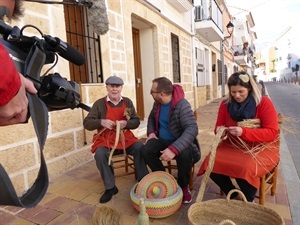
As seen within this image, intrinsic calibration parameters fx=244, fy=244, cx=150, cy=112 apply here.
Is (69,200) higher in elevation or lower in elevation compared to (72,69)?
lower

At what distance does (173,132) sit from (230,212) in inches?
36.7

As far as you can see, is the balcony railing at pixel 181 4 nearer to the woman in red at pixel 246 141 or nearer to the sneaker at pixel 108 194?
the woman in red at pixel 246 141

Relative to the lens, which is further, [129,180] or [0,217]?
[129,180]

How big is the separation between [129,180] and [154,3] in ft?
Result: 14.6

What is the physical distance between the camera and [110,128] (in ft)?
8.74

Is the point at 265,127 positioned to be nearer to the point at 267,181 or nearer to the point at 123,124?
the point at 267,181

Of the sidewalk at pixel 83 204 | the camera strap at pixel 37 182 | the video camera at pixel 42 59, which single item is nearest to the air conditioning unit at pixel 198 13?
the sidewalk at pixel 83 204

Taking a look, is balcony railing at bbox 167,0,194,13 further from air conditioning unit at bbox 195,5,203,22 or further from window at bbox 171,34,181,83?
air conditioning unit at bbox 195,5,203,22

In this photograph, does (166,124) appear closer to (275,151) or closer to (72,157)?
(275,151)

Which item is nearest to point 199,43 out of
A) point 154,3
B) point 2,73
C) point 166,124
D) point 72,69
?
point 154,3

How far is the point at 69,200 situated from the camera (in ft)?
8.39

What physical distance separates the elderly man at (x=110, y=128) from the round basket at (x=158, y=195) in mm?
423

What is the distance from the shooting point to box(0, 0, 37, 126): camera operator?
2.34ft

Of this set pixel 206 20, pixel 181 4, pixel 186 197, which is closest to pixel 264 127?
pixel 186 197
